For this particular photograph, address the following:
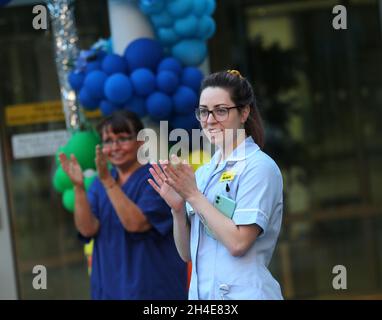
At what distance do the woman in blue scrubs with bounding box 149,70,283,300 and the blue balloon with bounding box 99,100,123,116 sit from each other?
1.41m

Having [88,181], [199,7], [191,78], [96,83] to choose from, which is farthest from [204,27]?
[88,181]

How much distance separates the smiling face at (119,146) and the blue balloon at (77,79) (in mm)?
540

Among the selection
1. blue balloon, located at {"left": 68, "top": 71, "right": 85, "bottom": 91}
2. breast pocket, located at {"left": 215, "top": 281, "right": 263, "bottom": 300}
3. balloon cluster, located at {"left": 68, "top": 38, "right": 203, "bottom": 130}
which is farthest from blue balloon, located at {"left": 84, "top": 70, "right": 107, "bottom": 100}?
breast pocket, located at {"left": 215, "top": 281, "right": 263, "bottom": 300}

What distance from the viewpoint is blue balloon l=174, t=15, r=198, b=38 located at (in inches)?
153

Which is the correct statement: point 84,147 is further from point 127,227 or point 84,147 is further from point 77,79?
point 127,227

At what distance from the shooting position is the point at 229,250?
2334 mm

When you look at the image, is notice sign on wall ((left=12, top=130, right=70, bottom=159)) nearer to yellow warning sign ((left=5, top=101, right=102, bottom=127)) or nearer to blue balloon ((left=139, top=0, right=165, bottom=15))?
yellow warning sign ((left=5, top=101, right=102, bottom=127))

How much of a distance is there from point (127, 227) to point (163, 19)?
107cm

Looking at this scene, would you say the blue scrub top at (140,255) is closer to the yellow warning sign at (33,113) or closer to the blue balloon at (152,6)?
the blue balloon at (152,6)

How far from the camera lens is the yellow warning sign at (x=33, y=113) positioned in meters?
5.49

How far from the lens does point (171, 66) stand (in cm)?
385

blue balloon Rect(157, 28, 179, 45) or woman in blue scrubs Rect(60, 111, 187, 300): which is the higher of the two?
blue balloon Rect(157, 28, 179, 45)

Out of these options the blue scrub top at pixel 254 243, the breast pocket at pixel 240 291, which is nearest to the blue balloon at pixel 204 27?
the blue scrub top at pixel 254 243
